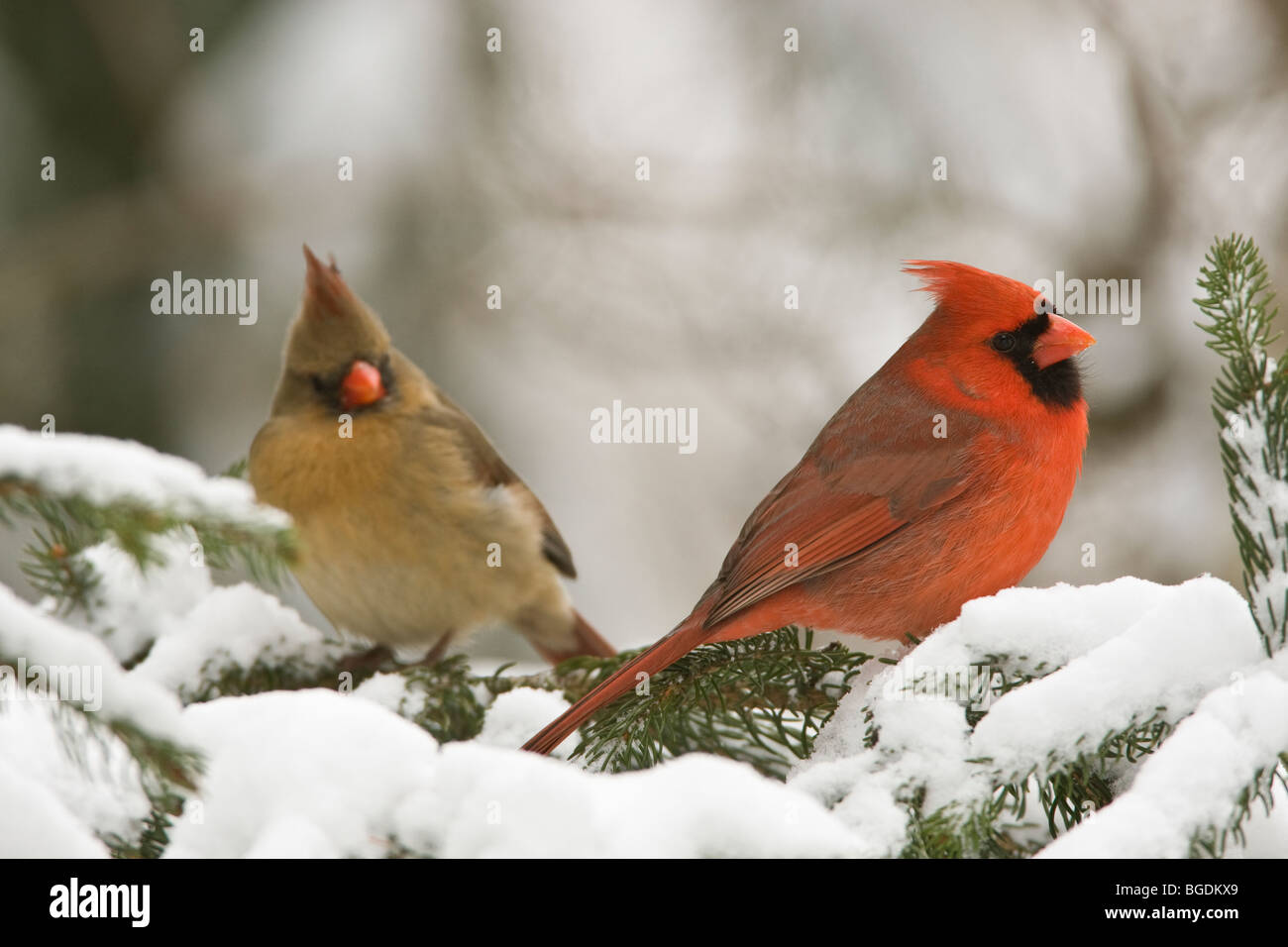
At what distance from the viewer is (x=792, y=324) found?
525 centimetres

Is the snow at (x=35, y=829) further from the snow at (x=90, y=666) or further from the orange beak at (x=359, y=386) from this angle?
the orange beak at (x=359, y=386)

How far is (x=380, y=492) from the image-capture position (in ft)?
9.99

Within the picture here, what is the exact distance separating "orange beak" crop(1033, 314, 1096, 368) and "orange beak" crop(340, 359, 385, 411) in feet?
5.36

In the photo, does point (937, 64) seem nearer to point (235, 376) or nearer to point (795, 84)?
point (795, 84)

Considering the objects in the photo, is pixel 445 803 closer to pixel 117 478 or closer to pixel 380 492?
pixel 117 478

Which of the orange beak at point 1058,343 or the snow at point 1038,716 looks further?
the orange beak at point 1058,343

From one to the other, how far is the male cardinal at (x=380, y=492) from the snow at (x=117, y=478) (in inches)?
74.2

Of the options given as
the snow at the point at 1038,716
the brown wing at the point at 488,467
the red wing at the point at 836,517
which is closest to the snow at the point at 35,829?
the snow at the point at 1038,716

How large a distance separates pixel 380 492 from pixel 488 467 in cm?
41

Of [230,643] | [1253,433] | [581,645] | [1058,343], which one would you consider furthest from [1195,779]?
[581,645]

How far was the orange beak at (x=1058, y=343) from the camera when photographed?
8.25 feet

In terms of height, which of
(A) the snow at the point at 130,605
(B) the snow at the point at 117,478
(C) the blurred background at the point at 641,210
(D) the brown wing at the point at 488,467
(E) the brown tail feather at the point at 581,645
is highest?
(C) the blurred background at the point at 641,210
